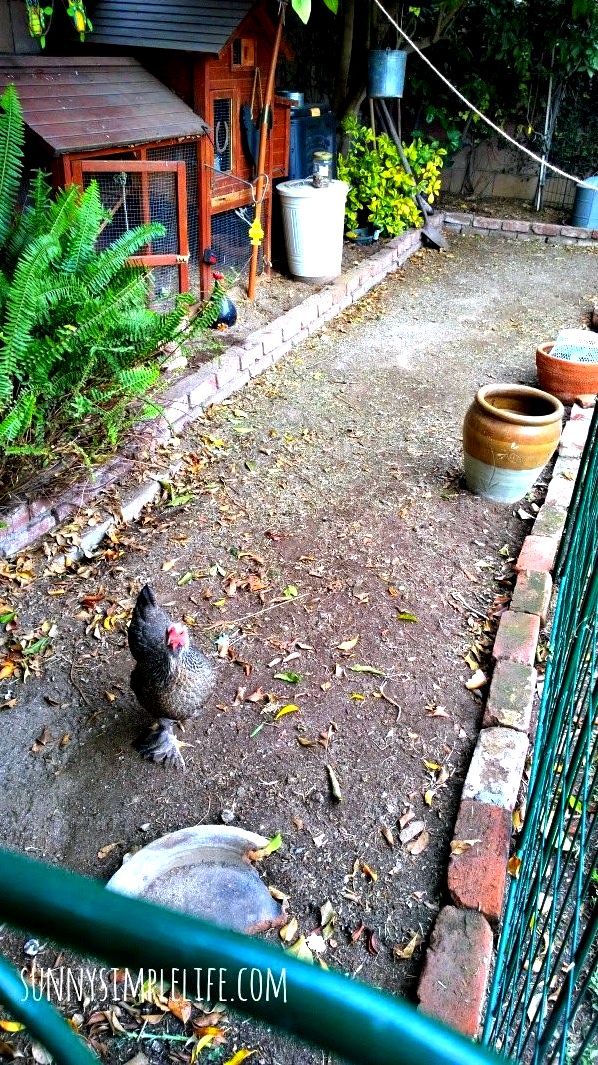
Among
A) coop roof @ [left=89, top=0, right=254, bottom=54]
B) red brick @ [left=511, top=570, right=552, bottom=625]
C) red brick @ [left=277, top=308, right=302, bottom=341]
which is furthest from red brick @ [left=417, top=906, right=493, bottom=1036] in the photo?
coop roof @ [left=89, top=0, right=254, bottom=54]

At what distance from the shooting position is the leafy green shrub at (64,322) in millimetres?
3408

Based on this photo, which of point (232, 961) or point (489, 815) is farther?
point (489, 815)

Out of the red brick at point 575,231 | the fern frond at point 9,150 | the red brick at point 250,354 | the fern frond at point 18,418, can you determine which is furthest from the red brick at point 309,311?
the red brick at point 575,231

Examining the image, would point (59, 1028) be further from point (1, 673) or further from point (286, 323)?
point (286, 323)

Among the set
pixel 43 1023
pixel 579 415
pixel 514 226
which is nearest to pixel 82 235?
pixel 579 415

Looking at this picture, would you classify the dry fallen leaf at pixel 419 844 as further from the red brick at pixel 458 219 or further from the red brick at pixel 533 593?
the red brick at pixel 458 219

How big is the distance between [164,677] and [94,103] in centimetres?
404

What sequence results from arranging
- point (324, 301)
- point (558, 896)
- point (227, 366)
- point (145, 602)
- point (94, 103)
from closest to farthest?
point (558, 896), point (145, 602), point (94, 103), point (227, 366), point (324, 301)

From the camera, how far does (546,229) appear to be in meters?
9.45

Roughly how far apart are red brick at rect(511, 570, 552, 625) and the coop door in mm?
2721

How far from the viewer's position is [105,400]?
12.8 feet

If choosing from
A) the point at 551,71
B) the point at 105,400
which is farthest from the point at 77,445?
the point at 551,71

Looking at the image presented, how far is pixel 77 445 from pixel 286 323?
2.81 metres

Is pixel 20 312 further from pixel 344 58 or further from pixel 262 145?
pixel 344 58
